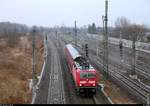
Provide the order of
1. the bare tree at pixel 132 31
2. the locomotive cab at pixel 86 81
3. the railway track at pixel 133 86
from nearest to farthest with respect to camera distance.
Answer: the locomotive cab at pixel 86 81 → the railway track at pixel 133 86 → the bare tree at pixel 132 31

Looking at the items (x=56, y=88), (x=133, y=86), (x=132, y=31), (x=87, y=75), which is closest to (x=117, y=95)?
(x=87, y=75)

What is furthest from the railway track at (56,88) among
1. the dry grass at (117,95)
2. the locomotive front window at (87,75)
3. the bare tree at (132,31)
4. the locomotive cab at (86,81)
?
the bare tree at (132,31)

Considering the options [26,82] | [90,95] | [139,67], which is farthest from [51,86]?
[139,67]

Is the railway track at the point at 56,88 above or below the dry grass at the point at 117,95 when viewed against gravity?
above

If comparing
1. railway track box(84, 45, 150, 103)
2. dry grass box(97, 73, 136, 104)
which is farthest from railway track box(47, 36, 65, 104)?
railway track box(84, 45, 150, 103)

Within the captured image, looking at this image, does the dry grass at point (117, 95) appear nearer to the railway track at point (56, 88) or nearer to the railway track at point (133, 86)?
the railway track at point (133, 86)

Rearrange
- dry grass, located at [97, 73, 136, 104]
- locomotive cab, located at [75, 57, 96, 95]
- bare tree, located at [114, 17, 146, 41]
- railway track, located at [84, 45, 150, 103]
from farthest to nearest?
1. bare tree, located at [114, 17, 146, 41]
2. railway track, located at [84, 45, 150, 103]
3. locomotive cab, located at [75, 57, 96, 95]
4. dry grass, located at [97, 73, 136, 104]

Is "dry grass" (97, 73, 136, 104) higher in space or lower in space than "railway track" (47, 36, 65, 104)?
lower

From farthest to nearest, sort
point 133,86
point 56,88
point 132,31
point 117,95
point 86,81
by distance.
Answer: point 132,31 < point 133,86 < point 56,88 < point 117,95 < point 86,81

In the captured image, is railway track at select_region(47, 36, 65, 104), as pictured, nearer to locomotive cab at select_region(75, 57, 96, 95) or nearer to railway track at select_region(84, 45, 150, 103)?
locomotive cab at select_region(75, 57, 96, 95)

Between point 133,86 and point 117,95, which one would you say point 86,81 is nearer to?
point 117,95

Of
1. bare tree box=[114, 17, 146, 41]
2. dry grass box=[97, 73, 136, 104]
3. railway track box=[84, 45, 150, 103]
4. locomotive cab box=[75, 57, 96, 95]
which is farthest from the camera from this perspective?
bare tree box=[114, 17, 146, 41]

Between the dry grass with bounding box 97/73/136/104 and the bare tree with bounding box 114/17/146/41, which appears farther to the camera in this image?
the bare tree with bounding box 114/17/146/41

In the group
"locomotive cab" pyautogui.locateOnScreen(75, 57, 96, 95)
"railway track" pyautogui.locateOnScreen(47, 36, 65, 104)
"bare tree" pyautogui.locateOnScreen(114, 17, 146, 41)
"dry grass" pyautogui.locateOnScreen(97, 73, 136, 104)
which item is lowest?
"dry grass" pyautogui.locateOnScreen(97, 73, 136, 104)
